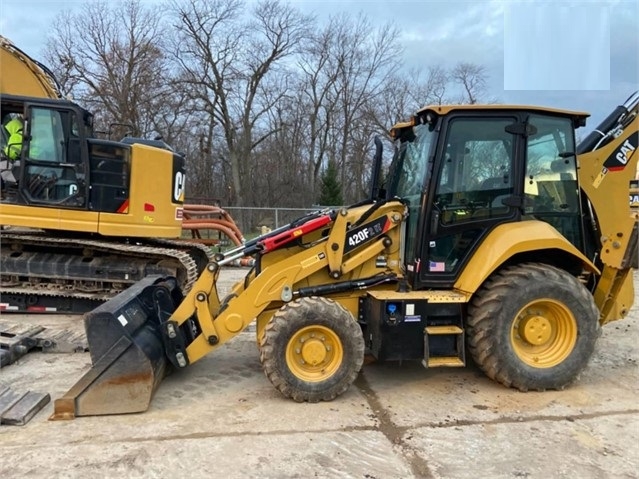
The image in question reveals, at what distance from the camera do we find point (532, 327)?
451 centimetres

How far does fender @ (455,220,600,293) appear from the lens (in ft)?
14.3

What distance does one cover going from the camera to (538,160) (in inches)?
186

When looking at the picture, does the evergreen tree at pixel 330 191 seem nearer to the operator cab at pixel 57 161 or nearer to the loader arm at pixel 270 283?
the operator cab at pixel 57 161

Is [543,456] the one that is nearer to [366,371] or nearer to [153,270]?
[366,371]

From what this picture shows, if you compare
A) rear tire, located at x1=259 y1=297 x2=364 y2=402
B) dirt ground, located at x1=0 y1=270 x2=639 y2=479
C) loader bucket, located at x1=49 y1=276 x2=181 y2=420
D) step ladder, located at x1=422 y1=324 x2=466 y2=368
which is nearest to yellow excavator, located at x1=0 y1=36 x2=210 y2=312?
dirt ground, located at x1=0 y1=270 x2=639 y2=479

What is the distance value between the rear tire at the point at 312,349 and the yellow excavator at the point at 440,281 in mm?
11

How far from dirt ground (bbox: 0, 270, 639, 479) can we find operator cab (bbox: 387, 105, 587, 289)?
1.09 m

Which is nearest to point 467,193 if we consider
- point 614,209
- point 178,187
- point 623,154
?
point 614,209

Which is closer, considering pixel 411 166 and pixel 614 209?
pixel 614 209

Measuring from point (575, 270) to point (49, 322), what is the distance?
655 centimetres

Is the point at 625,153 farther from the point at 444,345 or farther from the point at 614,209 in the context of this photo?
the point at 444,345

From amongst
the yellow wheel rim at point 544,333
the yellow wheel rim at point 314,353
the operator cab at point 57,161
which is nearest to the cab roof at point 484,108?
the yellow wheel rim at point 544,333

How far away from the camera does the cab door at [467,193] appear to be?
4562 millimetres

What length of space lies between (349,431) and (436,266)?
166cm
